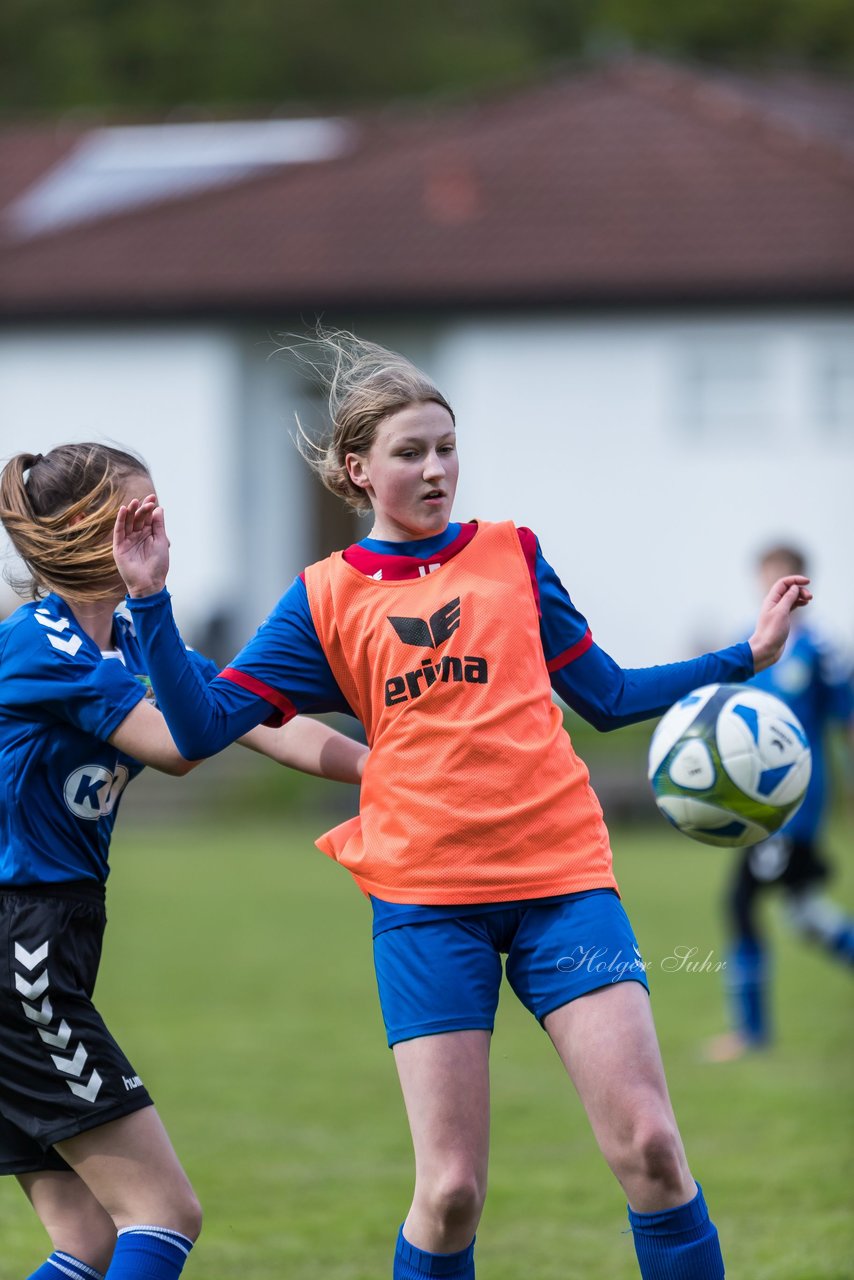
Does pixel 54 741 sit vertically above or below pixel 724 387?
below

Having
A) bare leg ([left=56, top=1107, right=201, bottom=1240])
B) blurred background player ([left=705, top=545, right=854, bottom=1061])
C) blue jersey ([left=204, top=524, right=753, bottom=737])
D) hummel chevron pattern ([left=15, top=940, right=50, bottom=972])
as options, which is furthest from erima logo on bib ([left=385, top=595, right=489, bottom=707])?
blurred background player ([left=705, top=545, right=854, bottom=1061])

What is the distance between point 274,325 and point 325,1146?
55.4 ft

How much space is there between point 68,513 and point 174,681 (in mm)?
431

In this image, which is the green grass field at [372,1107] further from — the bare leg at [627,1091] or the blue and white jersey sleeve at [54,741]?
the blue and white jersey sleeve at [54,741]

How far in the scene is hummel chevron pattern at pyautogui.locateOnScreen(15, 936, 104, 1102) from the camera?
349cm

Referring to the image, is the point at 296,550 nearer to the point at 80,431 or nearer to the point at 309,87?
the point at 80,431

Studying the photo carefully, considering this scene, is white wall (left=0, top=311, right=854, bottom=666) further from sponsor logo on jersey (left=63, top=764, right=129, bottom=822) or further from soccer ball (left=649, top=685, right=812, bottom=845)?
sponsor logo on jersey (left=63, top=764, right=129, bottom=822)

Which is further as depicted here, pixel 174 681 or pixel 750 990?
pixel 750 990

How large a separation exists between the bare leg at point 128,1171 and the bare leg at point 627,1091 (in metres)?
0.77

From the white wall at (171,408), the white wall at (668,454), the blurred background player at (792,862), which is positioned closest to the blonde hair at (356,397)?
A: the blurred background player at (792,862)

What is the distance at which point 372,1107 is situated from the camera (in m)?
6.96

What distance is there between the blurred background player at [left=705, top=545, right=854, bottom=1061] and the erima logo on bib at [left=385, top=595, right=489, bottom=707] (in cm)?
445

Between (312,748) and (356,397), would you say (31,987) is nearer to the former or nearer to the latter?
(312,748)

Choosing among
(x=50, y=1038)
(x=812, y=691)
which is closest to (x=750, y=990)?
(x=812, y=691)
